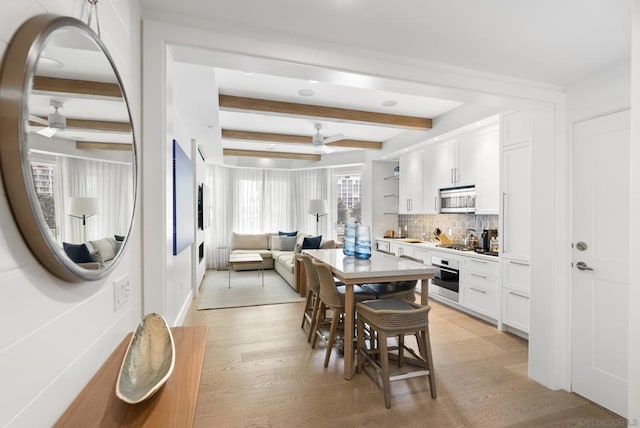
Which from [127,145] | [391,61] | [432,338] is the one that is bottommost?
[432,338]

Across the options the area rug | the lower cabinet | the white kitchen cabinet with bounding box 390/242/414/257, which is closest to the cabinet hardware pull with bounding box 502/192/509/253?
the lower cabinet

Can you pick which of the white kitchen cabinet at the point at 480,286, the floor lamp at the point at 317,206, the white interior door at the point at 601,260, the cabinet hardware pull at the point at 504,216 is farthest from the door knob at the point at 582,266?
the floor lamp at the point at 317,206

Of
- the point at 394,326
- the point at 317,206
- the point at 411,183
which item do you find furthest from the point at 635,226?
the point at 317,206

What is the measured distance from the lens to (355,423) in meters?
1.98

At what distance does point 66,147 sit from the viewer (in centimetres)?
91

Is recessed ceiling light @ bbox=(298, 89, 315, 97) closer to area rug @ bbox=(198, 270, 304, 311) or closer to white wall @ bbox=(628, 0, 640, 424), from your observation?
white wall @ bbox=(628, 0, 640, 424)

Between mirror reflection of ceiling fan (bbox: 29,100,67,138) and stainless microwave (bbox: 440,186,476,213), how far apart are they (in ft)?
14.1

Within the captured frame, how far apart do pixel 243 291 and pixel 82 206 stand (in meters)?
4.47

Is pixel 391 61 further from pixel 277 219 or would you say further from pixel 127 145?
pixel 277 219

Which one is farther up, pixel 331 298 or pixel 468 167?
pixel 468 167

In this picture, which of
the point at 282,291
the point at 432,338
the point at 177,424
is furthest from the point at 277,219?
the point at 177,424

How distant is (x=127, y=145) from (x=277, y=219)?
6.55m

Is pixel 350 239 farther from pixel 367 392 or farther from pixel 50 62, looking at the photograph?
pixel 50 62

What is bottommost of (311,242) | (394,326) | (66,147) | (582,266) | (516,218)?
(394,326)
